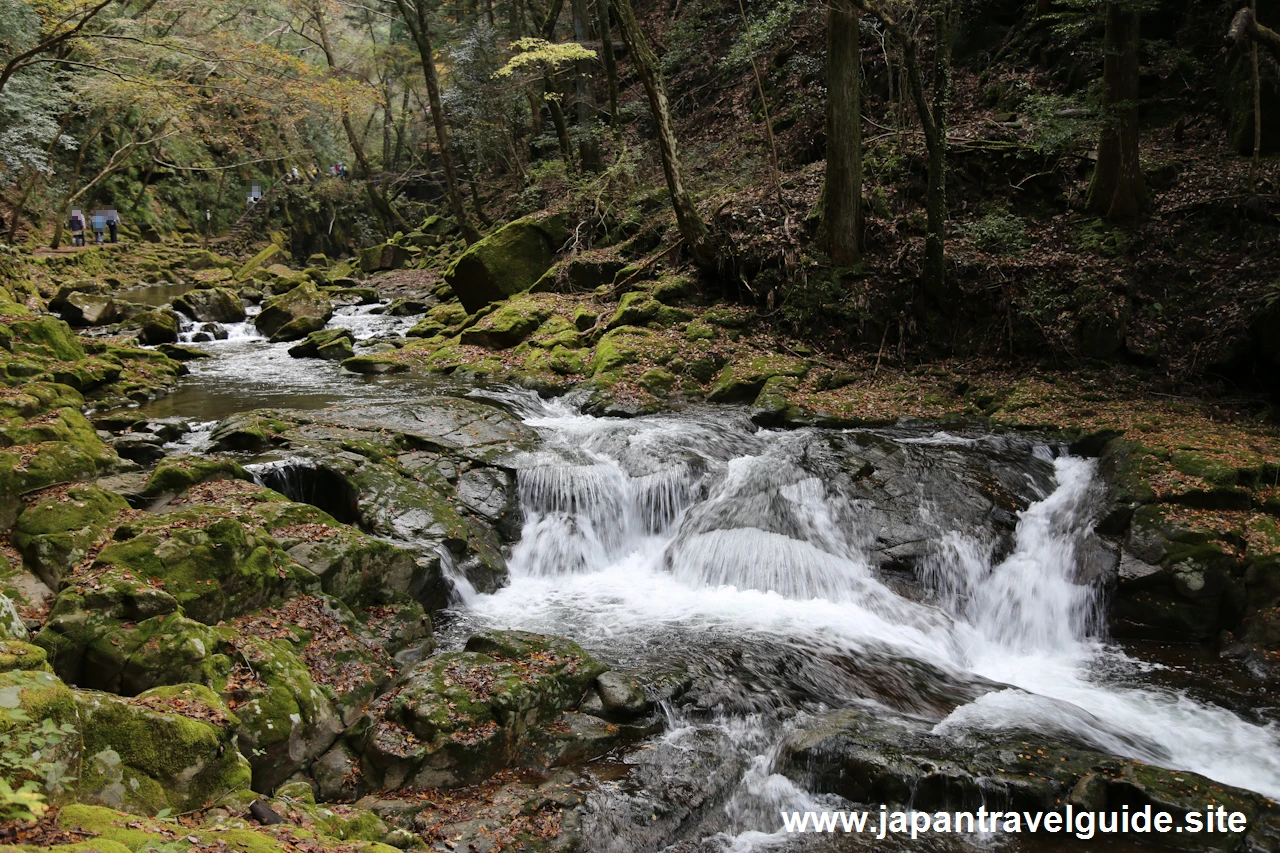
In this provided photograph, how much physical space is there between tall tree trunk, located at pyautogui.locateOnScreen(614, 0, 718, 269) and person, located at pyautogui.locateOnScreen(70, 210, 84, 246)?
23.1 meters

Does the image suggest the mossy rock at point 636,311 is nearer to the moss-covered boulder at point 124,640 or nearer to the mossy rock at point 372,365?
the mossy rock at point 372,365

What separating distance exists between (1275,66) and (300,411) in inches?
594

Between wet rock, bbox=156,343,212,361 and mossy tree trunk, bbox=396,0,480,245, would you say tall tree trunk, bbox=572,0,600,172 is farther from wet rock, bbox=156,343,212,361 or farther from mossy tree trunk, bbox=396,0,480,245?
wet rock, bbox=156,343,212,361

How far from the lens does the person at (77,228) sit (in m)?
26.1

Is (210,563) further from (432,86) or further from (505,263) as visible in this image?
(432,86)

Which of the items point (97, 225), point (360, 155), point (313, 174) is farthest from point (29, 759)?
point (313, 174)

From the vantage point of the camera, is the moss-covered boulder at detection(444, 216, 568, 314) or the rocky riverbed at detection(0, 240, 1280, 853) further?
the moss-covered boulder at detection(444, 216, 568, 314)

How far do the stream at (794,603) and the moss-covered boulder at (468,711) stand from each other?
0.67 meters

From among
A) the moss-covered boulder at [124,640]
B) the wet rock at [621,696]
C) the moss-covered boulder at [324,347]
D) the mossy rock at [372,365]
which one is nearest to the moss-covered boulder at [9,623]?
the moss-covered boulder at [124,640]

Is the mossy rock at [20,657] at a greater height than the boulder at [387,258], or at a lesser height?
lesser

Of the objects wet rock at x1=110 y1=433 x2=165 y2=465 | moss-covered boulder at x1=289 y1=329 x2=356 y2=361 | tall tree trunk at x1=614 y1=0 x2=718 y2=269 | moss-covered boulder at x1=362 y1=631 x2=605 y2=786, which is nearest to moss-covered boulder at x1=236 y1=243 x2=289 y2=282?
moss-covered boulder at x1=289 y1=329 x2=356 y2=361

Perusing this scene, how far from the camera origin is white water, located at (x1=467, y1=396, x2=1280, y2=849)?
5.85 meters

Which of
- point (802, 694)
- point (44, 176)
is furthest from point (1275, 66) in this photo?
point (44, 176)

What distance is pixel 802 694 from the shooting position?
20.6 feet
